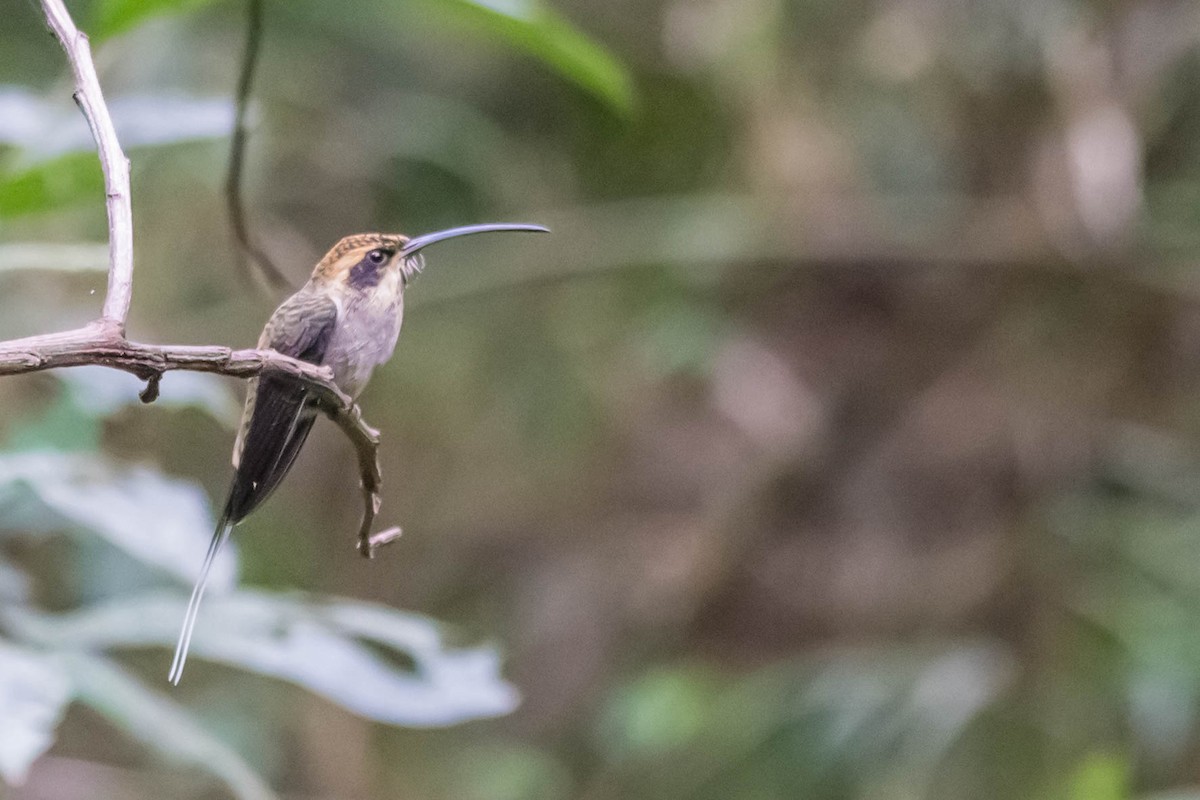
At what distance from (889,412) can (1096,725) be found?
3.26 feet

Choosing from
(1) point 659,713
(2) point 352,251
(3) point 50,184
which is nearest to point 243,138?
(2) point 352,251

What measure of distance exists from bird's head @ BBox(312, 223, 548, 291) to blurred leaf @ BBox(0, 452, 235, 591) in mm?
495

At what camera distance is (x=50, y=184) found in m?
1.43

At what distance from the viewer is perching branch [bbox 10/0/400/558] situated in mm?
619

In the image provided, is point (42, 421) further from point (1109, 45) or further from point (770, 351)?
point (1109, 45)

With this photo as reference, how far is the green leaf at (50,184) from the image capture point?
55.4 inches

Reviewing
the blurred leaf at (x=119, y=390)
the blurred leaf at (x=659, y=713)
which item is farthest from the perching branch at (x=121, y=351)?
the blurred leaf at (x=659, y=713)

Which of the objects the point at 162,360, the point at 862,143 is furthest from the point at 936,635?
the point at 162,360

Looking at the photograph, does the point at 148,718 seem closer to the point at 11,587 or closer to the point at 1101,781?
the point at 11,587

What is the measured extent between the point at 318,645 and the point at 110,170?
33.3 inches

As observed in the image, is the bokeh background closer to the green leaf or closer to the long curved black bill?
the green leaf

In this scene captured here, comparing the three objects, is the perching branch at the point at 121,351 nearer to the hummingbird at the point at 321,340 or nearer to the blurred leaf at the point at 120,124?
the hummingbird at the point at 321,340

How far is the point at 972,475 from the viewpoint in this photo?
341 centimetres

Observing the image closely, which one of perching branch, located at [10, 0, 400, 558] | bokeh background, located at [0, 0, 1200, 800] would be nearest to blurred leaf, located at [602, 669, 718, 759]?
bokeh background, located at [0, 0, 1200, 800]
